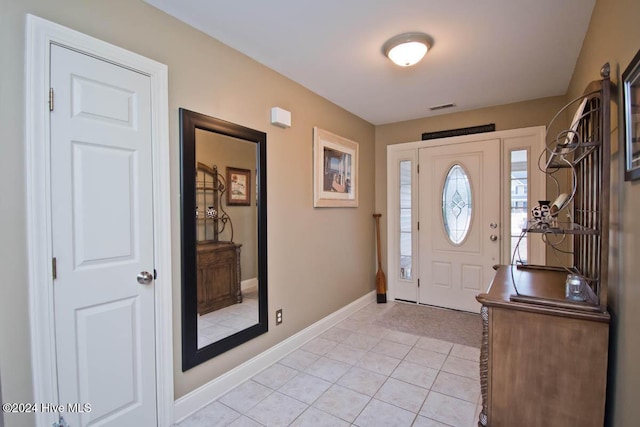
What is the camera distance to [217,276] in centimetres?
226

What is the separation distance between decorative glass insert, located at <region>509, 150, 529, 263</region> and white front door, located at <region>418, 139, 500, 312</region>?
148 millimetres

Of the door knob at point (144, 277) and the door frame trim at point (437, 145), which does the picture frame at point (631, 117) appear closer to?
the door knob at point (144, 277)

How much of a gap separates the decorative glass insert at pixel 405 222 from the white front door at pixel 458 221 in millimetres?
156

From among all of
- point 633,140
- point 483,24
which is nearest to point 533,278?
point 633,140

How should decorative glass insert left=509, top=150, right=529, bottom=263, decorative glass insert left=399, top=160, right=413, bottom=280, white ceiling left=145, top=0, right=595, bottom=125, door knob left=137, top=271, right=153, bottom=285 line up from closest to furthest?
door knob left=137, top=271, right=153, bottom=285 < white ceiling left=145, top=0, right=595, bottom=125 < decorative glass insert left=509, top=150, right=529, bottom=263 < decorative glass insert left=399, top=160, right=413, bottom=280

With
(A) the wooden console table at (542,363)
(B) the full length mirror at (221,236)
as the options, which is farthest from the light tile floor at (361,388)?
(A) the wooden console table at (542,363)

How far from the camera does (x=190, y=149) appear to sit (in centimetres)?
200

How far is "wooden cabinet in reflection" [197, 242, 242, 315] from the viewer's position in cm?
212

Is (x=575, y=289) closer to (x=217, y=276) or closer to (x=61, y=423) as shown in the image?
(x=217, y=276)

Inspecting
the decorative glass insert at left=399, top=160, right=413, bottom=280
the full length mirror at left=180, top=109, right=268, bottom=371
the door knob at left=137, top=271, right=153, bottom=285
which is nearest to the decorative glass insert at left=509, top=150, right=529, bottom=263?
the decorative glass insert at left=399, top=160, right=413, bottom=280

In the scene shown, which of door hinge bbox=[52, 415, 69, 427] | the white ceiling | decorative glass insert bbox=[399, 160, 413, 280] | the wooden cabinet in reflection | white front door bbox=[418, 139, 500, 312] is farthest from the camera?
decorative glass insert bbox=[399, 160, 413, 280]

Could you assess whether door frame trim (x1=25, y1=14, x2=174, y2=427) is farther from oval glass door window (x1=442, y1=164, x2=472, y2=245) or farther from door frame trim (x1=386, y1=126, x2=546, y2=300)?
oval glass door window (x1=442, y1=164, x2=472, y2=245)

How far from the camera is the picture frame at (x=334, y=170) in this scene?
3.19m

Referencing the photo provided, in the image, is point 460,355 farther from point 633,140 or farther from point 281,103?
point 281,103
